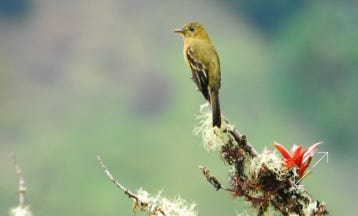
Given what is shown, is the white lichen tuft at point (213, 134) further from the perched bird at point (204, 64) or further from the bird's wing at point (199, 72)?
the bird's wing at point (199, 72)

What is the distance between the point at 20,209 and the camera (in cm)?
187

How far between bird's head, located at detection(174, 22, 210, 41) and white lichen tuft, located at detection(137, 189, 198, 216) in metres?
2.73

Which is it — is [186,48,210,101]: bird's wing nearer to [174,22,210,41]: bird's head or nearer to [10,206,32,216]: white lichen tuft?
[174,22,210,41]: bird's head

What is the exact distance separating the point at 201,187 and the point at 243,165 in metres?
23.6

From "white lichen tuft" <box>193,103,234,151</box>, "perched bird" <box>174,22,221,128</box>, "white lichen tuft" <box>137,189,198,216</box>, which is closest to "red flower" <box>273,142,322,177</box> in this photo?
"white lichen tuft" <box>193,103,234,151</box>

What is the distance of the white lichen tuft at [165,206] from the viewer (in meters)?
2.37

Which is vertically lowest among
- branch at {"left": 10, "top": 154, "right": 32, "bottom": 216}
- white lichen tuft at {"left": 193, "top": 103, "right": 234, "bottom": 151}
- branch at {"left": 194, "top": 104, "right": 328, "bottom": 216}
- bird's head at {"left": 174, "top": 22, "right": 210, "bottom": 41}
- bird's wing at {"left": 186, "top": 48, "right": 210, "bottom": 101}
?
branch at {"left": 10, "top": 154, "right": 32, "bottom": 216}

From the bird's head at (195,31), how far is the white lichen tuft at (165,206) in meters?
2.73

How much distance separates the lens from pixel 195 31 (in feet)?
17.2

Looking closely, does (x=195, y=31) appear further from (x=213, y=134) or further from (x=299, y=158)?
(x=299, y=158)

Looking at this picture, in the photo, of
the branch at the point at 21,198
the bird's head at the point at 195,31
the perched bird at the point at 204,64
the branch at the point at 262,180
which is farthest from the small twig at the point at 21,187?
the bird's head at the point at 195,31

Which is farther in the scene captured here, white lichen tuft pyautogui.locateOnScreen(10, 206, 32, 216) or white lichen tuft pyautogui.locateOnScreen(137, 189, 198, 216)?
white lichen tuft pyautogui.locateOnScreen(137, 189, 198, 216)

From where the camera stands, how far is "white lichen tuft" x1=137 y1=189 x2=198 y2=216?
7.79 feet

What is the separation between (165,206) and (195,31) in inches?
116
